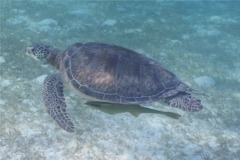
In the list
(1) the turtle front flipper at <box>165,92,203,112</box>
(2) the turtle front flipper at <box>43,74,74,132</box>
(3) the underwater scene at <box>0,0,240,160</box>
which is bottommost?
(3) the underwater scene at <box>0,0,240,160</box>

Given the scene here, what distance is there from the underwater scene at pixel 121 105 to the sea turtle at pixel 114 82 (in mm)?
320

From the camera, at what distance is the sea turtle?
4.96 m

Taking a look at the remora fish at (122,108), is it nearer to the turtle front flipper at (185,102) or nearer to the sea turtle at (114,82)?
the sea turtle at (114,82)

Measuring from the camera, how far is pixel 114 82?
16.5 ft

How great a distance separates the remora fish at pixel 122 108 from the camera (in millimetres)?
5387

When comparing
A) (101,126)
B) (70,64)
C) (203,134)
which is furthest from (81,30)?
(203,134)

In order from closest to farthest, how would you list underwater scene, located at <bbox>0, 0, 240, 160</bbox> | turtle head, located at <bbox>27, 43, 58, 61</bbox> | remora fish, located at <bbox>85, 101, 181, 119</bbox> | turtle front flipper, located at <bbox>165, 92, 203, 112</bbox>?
underwater scene, located at <bbox>0, 0, 240, 160</bbox>
turtle front flipper, located at <bbox>165, 92, 203, 112</bbox>
remora fish, located at <bbox>85, 101, 181, 119</bbox>
turtle head, located at <bbox>27, 43, 58, 61</bbox>

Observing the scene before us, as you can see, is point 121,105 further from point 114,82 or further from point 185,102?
point 185,102

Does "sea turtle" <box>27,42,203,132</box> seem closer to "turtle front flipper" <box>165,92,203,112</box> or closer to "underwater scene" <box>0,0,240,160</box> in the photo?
"turtle front flipper" <box>165,92,203,112</box>

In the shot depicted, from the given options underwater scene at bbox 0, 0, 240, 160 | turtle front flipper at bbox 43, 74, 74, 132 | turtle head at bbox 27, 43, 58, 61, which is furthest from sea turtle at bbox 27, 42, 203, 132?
turtle head at bbox 27, 43, 58, 61

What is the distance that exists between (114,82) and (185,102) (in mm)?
1213

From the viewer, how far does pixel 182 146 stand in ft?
15.8

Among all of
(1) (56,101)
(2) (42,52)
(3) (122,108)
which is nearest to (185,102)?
(3) (122,108)

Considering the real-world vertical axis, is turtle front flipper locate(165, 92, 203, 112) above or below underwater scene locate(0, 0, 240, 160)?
above
